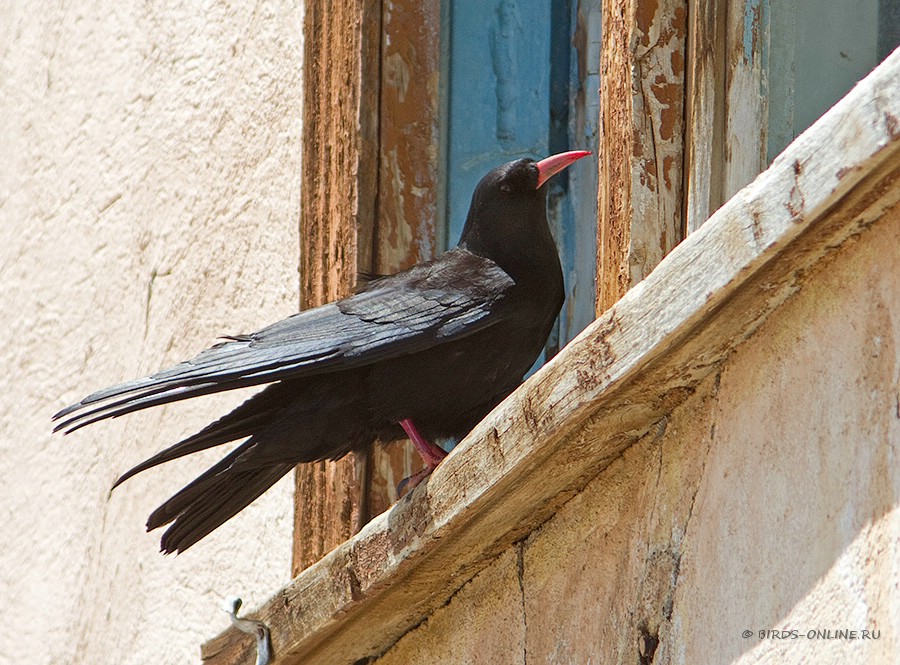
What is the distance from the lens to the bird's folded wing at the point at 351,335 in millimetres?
2523

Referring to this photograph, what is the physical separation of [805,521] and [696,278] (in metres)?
0.33

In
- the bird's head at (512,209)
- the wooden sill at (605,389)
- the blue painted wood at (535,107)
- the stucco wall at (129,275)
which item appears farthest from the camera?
the stucco wall at (129,275)

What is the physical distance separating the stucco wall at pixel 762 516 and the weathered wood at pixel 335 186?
0.94 metres

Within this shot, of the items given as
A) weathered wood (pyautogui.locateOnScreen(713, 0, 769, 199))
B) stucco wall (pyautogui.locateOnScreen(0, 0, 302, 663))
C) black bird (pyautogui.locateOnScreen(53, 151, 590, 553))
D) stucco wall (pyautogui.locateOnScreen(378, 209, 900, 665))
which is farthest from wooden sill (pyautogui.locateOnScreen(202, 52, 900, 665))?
stucco wall (pyautogui.locateOnScreen(0, 0, 302, 663))

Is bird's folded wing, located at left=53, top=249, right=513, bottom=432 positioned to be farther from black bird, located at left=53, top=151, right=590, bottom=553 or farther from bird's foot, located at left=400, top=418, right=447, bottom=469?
bird's foot, located at left=400, top=418, right=447, bottom=469

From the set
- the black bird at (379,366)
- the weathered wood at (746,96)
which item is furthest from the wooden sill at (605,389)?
the weathered wood at (746,96)

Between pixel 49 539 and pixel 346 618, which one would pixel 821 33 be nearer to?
pixel 346 618

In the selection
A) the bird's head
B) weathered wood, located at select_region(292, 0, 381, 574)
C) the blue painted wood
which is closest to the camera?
the bird's head

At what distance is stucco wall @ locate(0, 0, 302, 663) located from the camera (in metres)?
3.55

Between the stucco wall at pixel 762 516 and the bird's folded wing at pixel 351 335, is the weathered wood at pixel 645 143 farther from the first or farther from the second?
the stucco wall at pixel 762 516

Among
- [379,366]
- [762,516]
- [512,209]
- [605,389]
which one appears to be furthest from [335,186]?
[762,516]

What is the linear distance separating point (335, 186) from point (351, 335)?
29.0 inches

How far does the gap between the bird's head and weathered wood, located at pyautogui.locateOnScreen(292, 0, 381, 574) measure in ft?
1.01

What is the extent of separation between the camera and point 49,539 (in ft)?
14.1
